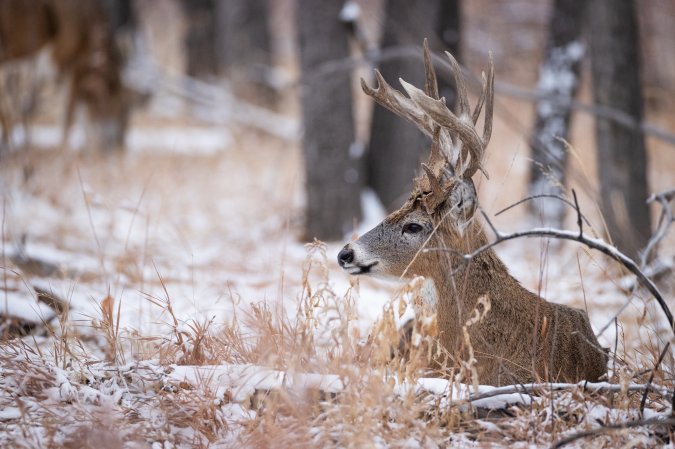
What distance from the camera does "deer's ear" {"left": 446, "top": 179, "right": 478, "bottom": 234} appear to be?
3.62 meters

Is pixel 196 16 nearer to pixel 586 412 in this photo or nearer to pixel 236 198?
pixel 236 198

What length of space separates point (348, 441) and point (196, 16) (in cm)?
1656

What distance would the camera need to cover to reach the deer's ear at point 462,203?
3623 millimetres

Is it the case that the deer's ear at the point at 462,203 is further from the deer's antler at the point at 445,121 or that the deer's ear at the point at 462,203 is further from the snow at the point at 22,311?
the snow at the point at 22,311

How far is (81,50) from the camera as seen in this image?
37.9 feet

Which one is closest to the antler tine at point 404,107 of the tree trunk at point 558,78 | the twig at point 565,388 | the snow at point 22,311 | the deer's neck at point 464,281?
the deer's neck at point 464,281

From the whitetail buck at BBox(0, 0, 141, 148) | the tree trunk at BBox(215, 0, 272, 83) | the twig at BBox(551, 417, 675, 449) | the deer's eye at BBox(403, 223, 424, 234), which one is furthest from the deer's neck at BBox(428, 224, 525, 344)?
the tree trunk at BBox(215, 0, 272, 83)

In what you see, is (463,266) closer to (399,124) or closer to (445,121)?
(445,121)

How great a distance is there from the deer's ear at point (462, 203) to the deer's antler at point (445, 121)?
6 centimetres

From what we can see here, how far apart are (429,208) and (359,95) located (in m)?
14.7

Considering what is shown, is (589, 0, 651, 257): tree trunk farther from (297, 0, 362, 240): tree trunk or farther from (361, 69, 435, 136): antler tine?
(361, 69, 435, 136): antler tine

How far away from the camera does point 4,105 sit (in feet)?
28.2

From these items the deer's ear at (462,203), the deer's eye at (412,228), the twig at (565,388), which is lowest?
the twig at (565,388)

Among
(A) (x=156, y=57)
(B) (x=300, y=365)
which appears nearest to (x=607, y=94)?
(B) (x=300, y=365)
